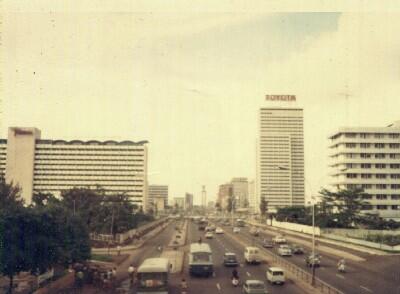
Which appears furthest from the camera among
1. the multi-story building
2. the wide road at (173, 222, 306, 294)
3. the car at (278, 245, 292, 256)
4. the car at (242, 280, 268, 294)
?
the multi-story building

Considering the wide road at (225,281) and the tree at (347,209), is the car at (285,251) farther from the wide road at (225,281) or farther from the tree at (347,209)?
the tree at (347,209)

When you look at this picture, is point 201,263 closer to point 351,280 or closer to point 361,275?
point 351,280

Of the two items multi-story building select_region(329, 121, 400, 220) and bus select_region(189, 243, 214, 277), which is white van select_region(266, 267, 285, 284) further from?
multi-story building select_region(329, 121, 400, 220)

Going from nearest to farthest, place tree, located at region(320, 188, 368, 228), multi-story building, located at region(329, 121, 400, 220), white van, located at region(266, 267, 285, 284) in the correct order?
white van, located at region(266, 267, 285, 284) < tree, located at region(320, 188, 368, 228) < multi-story building, located at region(329, 121, 400, 220)

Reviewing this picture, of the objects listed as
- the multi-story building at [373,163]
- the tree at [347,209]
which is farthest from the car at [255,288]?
the multi-story building at [373,163]

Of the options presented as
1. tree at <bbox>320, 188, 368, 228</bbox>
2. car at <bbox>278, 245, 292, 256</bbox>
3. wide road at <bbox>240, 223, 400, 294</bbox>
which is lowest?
wide road at <bbox>240, 223, 400, 294</bbox>

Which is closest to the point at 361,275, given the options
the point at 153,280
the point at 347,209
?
the point at 153,280

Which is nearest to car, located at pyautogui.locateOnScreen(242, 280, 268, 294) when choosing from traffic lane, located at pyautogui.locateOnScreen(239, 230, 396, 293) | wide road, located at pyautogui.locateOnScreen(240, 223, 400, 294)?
wide road, located at pyautogui.locateOnScreen(240, 223, 400, 294)
